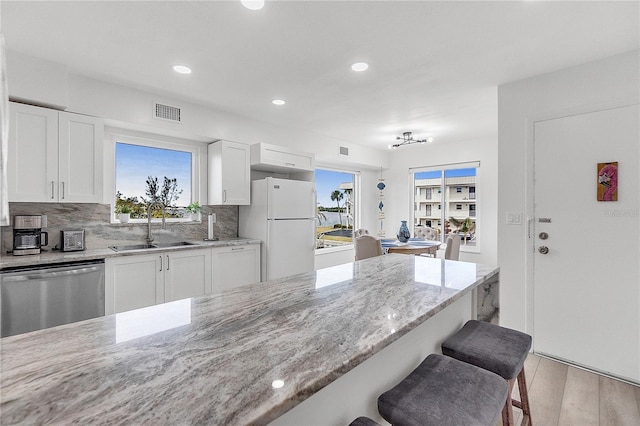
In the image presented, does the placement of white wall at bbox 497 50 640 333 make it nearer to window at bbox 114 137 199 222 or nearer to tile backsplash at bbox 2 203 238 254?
tile backsplash at bbox 2 203 238 254

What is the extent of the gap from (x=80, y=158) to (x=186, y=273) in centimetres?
142

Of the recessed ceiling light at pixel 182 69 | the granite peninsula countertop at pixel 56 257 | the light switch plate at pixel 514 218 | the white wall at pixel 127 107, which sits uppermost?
the recessed ceiling light at pixel 182 69

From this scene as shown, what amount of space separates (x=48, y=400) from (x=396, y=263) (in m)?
1.83

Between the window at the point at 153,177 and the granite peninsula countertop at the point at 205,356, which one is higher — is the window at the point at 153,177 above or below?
above

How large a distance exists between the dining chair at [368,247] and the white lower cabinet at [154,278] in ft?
6.53

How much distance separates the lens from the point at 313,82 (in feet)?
9.70

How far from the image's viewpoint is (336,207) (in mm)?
6035

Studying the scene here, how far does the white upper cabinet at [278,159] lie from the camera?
3893mm

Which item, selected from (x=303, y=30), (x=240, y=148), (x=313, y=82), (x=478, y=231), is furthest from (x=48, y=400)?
(x=478, y=231)

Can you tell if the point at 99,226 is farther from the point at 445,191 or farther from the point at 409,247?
the point at 445,191

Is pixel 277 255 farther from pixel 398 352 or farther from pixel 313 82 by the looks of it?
pixel 398 352

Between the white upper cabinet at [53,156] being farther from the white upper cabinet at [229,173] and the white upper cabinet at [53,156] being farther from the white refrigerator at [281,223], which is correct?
the white refrigerator at [281,223]

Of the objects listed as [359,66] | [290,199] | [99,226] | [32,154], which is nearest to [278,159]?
[290,199]

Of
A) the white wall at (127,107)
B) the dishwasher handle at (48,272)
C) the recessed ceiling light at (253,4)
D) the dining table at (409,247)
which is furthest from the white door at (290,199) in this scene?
the recessed ceiling light at (253,4)
